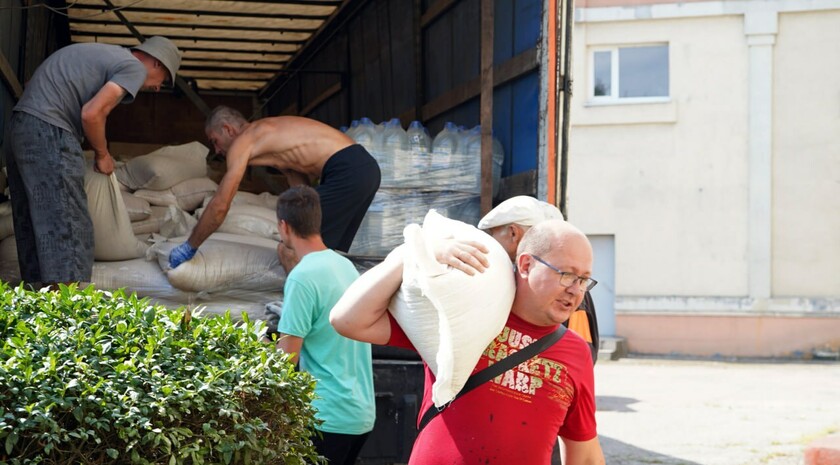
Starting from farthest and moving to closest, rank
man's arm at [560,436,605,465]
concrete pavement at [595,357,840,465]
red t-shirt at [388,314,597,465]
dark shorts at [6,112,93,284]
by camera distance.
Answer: concrete pavement at [595,357,840,465] → dark shorts at [6,112,93,284] → man's arm at [560,436,605,465] → red t-shirt at [388,314,597,465]

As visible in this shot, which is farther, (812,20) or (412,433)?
(812,20)

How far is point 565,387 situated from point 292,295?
148 centimetres

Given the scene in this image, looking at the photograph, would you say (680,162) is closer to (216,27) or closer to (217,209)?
(216,27)

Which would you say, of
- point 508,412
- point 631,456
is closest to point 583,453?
point 508,412

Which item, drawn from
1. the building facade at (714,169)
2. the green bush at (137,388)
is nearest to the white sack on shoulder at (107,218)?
the green bush at (137,388)

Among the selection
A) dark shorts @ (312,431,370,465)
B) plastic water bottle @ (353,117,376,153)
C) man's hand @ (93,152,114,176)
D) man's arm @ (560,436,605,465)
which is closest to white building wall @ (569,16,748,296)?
plastic water bottle @ (353,117,376,153)

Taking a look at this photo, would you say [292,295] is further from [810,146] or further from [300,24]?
[810,146]

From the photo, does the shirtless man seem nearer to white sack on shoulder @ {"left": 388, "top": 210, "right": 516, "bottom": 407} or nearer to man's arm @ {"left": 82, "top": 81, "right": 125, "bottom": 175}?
man's arm @ {"left": 82, "top": 81, "right": 125, "bottom": 175}

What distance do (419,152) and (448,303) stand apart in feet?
14.6

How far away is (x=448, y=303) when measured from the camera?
103 inches

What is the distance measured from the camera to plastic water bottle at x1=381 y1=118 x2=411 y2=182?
6988 millimetres

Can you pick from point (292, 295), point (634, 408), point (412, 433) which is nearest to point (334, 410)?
point (292, 295)

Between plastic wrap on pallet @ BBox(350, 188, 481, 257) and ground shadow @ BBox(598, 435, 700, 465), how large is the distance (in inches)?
78.9

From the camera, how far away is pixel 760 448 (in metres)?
8.16
